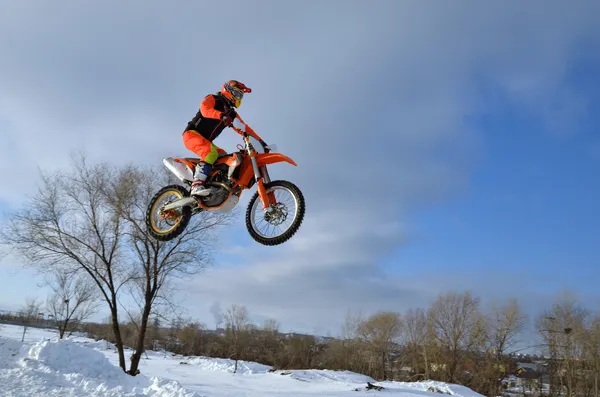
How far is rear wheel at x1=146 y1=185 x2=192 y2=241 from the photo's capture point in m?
6.94

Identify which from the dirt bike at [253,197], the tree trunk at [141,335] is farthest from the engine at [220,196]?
the tree trunk at [141,335]

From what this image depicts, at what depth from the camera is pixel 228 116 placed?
21.1 ft

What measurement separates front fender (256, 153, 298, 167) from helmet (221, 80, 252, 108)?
0.96 meters

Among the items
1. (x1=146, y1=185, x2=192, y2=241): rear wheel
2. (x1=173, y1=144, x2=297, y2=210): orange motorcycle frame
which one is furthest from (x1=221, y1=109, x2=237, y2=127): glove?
(x1=146, y1=185, x2=192, y2=241): rear wheel

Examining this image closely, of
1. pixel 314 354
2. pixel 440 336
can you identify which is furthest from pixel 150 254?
pixel 314 354

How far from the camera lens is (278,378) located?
38000 millimetres

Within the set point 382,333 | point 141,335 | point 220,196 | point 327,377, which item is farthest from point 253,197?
point 382,333

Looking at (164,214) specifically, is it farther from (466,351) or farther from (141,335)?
(466,351)

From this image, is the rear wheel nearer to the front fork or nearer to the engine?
the engine

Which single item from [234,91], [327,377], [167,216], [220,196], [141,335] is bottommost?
[327,377]

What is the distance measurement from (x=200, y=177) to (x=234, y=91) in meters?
1.52

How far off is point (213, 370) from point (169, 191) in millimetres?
48277

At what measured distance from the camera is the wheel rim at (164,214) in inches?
293

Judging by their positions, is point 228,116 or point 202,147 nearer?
point 228,116
